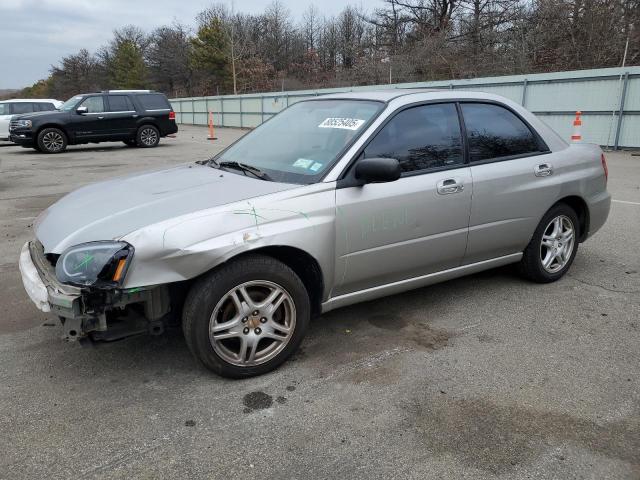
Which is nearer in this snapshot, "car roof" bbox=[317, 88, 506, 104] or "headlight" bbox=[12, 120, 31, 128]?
"car roof" bbox=[317, 88, 506, 104]

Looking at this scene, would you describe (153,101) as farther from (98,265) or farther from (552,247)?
(98,265)

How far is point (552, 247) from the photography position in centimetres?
448

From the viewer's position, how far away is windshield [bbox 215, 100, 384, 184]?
11.0 feet

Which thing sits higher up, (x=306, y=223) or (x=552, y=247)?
(x=306, y=223)

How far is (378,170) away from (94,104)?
50.1 feet

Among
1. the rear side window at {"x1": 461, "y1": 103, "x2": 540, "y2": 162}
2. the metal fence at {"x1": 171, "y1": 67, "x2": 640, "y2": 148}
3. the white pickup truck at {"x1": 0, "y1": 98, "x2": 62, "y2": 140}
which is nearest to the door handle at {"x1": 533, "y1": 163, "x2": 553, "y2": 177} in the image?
the rear side window at {"x1": 461, "y1": 103, "x2": 540, "y2": 162}

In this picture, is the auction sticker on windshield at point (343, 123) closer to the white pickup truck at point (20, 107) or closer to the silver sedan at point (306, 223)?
the silver sedan at point (306, 223)

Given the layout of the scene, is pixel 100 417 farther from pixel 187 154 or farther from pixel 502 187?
pixel 187 154

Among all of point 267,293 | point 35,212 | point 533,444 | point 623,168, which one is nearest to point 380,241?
point 267,293

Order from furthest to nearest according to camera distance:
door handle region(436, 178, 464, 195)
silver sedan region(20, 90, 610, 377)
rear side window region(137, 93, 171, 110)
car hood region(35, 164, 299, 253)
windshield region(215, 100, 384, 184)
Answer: rear side window region(137, 93, 171, 110), door handle region(436, 178, 464, 195), windshield region(215, 100, 384, 184), car hood region(35, 164, 299, 253), silver sedan region(20, 90, 610, 377)

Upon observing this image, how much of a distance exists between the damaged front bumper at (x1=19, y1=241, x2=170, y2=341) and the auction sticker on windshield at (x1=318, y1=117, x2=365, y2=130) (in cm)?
159

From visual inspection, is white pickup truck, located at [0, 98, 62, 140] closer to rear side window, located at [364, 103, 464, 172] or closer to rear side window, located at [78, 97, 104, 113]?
rear side window, located at [78, 97, 104, 113]

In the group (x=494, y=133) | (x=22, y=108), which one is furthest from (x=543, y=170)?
(x=22, y=108)

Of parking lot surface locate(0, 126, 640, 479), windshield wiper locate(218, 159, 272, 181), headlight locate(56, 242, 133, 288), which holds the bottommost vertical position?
parking lot surface locate(0, 126, 640, 479)
